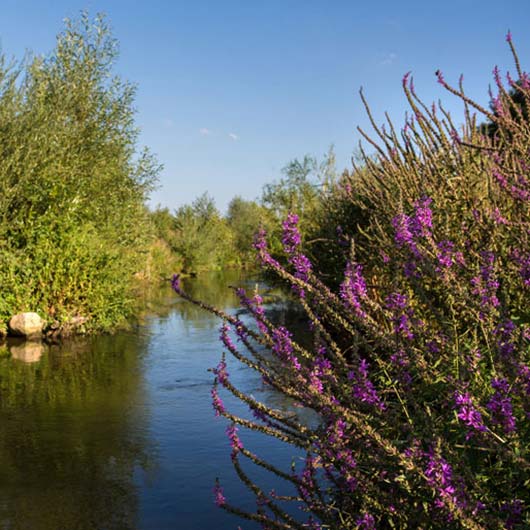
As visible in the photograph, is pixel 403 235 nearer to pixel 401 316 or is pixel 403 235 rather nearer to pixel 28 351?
pixel 401 316

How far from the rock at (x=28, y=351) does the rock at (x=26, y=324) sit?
561mm

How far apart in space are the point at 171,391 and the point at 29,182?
8417 mm

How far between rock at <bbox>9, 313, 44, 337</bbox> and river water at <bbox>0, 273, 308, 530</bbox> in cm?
185

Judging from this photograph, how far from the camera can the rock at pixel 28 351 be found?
45.2ft

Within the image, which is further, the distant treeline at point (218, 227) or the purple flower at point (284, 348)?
the distant treeline at point (218, 227)

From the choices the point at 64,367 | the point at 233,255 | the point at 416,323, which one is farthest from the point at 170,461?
the point at 233,255

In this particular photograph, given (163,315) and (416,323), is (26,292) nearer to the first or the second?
(163,315)

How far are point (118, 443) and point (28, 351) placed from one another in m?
7.48

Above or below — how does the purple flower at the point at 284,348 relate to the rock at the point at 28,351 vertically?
above

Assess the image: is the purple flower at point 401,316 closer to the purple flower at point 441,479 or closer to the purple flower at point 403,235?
the purple flower at point 403,235

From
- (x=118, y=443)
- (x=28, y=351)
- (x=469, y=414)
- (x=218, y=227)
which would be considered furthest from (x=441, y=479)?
(x=218, y=227)

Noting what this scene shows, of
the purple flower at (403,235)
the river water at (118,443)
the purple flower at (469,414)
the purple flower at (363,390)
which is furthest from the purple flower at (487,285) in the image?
the river water at (118,443)

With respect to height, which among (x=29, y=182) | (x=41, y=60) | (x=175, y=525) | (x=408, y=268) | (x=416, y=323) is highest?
(x=41, y=60)

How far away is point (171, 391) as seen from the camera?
36.0 ft
